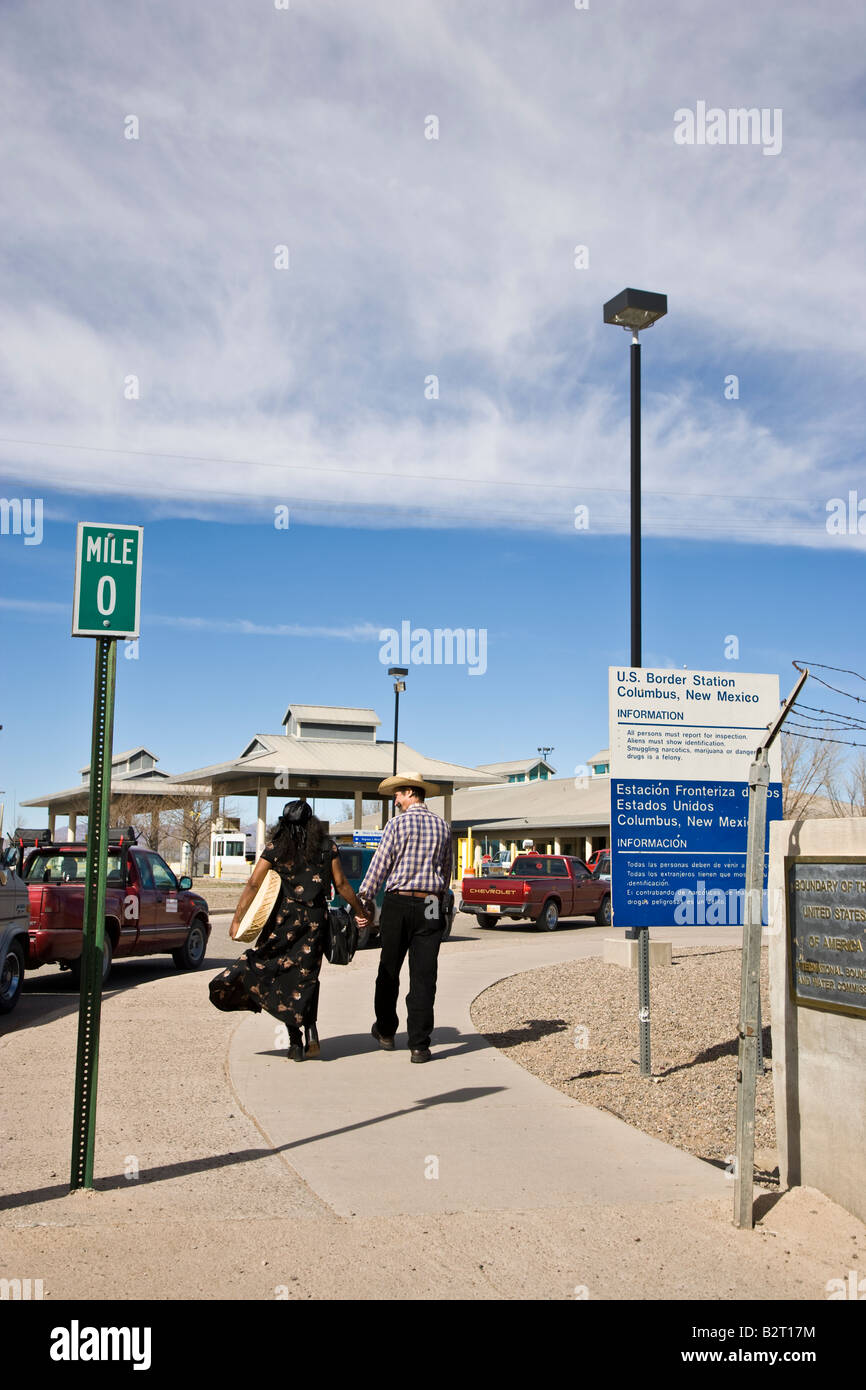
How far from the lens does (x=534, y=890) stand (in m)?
24.9

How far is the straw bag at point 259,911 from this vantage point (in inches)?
302

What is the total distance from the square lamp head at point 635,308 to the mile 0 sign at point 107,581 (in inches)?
349

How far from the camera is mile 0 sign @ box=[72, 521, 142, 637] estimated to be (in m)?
5.00

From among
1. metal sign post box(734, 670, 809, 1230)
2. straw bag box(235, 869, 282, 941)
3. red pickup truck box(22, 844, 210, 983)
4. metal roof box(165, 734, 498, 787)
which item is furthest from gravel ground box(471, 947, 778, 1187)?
metal roof box(165, 734, 498, 787)

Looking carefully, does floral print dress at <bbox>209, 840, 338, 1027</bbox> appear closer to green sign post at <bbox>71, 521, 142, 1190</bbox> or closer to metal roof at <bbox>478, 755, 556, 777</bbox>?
green sign post at <bbox>71, 521, 142, 1190</bbox>

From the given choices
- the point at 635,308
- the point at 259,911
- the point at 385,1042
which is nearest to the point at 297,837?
the point at 259,911

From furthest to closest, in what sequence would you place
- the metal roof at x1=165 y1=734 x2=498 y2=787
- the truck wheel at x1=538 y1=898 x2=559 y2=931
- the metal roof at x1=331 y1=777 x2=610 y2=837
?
1. the metal roof at x1=331 y1=777 x2=610 y2=837
2. the metal roof at x1=165 y1=734 x2=498 y2=787
3. the truck wheel at x1=538 y1=898 x2=559 y2=931

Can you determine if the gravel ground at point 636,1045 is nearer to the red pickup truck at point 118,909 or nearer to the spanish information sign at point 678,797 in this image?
the spanish information sign at point 678,797

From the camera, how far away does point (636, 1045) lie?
9.41 m

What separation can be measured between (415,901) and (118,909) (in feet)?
20.3

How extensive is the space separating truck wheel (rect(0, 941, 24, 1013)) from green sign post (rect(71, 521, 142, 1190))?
623 cm

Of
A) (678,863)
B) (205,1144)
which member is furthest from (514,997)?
(205,1144)

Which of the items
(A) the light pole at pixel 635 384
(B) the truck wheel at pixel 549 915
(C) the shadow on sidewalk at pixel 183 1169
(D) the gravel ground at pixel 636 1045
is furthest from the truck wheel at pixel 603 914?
(C) the shadow on sidewalk at pixel 183 1169
